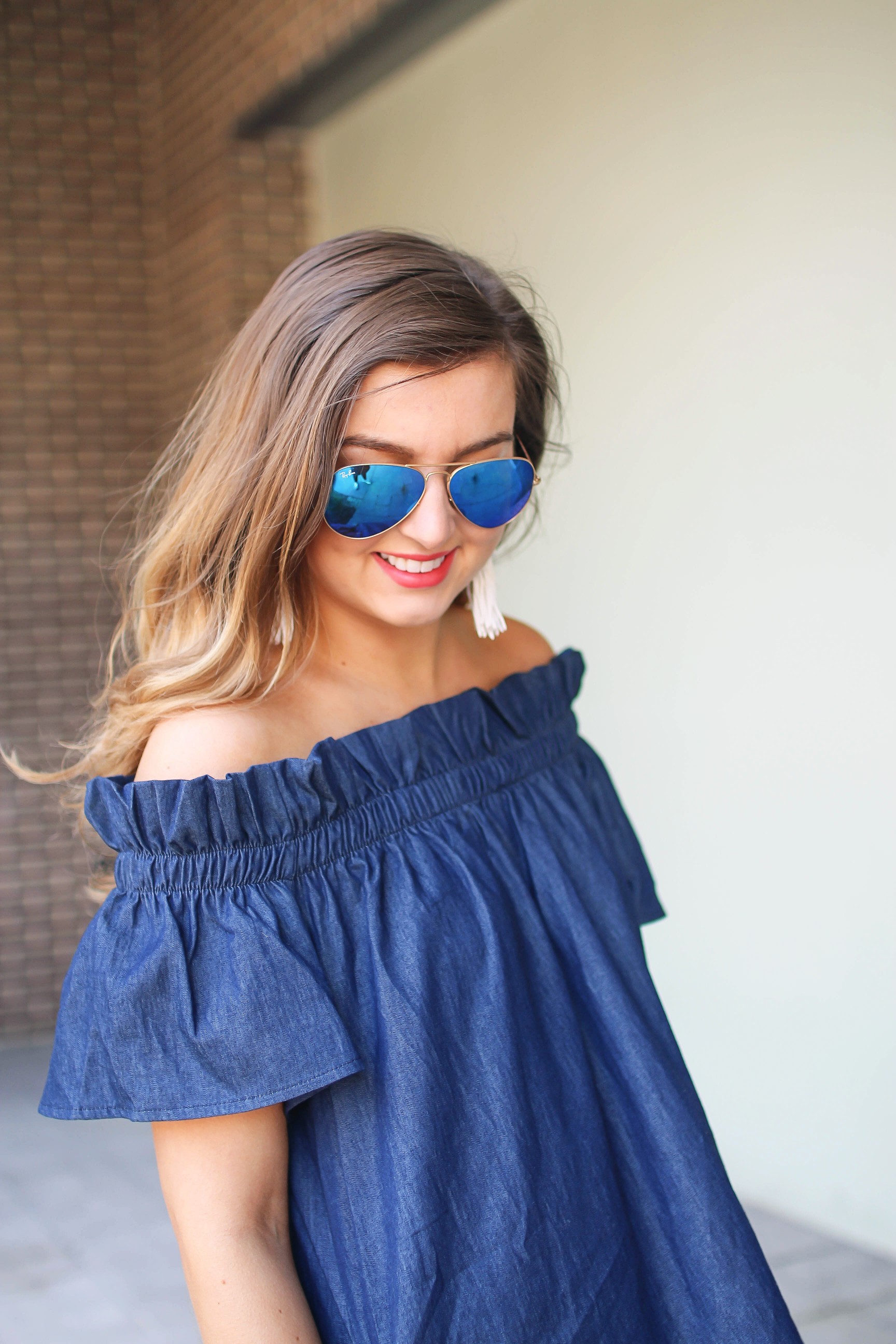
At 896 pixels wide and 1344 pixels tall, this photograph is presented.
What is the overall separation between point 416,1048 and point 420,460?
57cm

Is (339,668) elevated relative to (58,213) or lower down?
lower down

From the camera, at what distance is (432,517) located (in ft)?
3.91

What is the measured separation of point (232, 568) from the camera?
50.5 inches

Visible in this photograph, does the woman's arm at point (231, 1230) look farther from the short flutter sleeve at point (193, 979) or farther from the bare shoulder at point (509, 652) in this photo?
the bare shoulder at point (509, 652)

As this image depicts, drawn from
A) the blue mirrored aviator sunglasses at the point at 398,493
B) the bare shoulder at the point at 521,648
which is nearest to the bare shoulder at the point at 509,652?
the bare shoulder at the point at 521,648

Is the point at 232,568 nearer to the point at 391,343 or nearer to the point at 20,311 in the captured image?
the point at 391,343

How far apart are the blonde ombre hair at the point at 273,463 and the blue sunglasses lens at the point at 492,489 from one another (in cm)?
11

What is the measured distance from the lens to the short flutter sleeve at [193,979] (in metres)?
1.03

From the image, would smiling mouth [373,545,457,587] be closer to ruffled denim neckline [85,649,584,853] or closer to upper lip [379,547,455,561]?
upper lip [379,547,455,561]

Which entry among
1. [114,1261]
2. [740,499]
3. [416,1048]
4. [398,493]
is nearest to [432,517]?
[398,493]

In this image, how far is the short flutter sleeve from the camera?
1028 mm

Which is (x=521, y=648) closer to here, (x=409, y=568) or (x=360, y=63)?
(x=409, y=568)

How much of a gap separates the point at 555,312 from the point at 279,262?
1.72 meters

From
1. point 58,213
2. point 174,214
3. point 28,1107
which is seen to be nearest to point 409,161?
point 174,214
